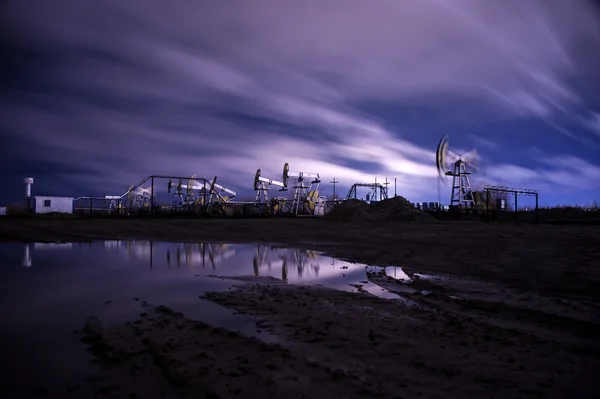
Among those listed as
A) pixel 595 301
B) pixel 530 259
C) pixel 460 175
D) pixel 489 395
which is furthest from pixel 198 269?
pixel 460 175

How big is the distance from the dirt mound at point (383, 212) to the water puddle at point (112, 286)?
21431mm

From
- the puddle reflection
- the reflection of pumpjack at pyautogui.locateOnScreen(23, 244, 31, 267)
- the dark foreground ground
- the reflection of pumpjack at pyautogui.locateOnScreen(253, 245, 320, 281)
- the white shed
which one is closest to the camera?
the dark foreground ground

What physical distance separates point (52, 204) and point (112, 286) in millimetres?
41699

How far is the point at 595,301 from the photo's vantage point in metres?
4.80

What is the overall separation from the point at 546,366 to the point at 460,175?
54.0m

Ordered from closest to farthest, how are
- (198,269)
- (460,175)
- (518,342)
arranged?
(518,342) < (198,269) < (460,175)

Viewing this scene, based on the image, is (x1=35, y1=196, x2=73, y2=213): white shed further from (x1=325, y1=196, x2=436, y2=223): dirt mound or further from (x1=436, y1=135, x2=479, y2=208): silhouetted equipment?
(x1=436, y1=135, x2=479, y2=208): silhouetted equipment

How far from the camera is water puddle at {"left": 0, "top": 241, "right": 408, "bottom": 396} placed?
2941mm

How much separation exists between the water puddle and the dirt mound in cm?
2143

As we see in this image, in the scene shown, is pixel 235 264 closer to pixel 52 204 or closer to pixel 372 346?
pixel 372 346

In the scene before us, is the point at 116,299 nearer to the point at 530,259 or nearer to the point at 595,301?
the point at 595,301

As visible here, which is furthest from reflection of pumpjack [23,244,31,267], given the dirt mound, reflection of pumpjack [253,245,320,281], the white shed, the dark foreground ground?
the white shed

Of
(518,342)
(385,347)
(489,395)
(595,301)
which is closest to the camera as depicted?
(489,395)

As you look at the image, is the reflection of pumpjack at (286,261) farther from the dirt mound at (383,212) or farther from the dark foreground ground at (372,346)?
the dirt mound at (383,212)
